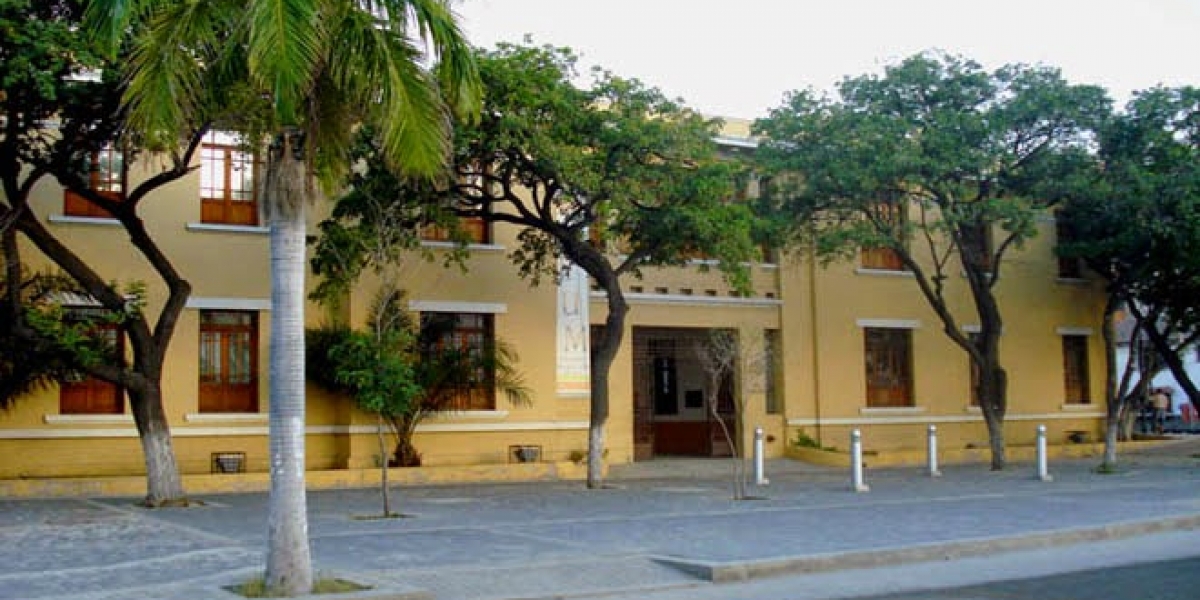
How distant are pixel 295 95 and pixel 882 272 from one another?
76.8 ft

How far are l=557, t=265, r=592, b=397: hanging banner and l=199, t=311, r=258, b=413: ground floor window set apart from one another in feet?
21.4

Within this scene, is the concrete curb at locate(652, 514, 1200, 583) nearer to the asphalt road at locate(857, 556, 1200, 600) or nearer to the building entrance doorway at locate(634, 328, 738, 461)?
the asphalt road at locate(857, 556, 1200, 600)

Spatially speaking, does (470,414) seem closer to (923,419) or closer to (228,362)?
(228,362)

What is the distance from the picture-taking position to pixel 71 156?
18562 millimetres

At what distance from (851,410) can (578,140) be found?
13097 mm

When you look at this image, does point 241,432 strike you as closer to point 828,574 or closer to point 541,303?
point 541,303

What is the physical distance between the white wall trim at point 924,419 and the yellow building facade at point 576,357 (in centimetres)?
5

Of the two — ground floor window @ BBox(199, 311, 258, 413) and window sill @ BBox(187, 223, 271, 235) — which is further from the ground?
window sill @ BBox(187, 223, 271, 235)

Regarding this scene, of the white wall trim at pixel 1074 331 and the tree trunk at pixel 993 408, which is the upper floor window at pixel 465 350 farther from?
the white wall trim at pixel 1074 331

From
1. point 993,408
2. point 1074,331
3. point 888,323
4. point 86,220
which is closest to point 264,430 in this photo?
point 86,220

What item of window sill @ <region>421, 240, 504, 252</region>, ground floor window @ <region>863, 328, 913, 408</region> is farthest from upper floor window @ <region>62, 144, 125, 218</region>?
ground floor window @ <region>863, 328, 913, 408</region>

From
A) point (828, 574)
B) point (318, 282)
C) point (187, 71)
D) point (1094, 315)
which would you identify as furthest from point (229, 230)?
point (1094, 315)

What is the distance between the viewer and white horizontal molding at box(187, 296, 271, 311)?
23672 millimetres

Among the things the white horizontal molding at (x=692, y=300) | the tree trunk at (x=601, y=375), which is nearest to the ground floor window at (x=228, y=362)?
the tree trunk at (x=601, y=375)
